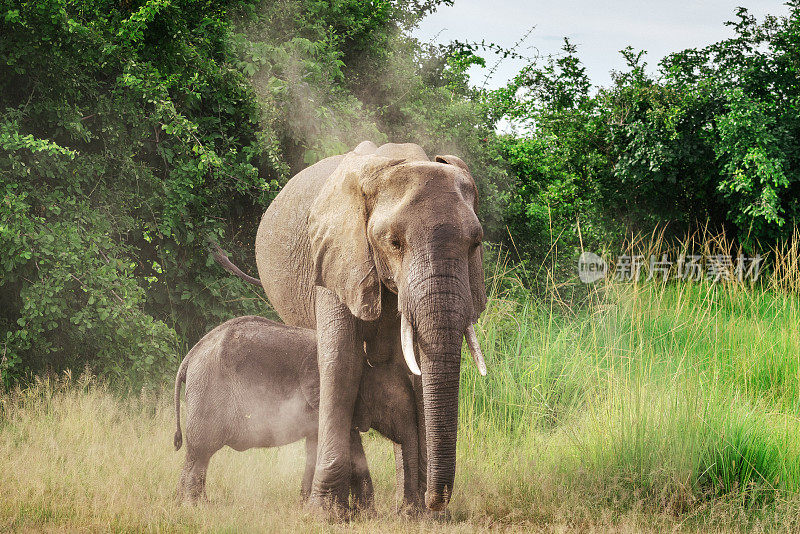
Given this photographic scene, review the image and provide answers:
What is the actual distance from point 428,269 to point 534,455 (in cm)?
288

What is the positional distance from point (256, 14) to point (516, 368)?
18.7 feet

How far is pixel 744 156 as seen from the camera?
44.2 feet

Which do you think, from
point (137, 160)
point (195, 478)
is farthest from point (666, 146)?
point (195, 478)

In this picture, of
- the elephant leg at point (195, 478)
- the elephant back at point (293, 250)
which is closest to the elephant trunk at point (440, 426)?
the elephant back at point (293, 250)

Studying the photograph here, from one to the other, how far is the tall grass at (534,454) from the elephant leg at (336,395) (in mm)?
230

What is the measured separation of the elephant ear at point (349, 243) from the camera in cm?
444

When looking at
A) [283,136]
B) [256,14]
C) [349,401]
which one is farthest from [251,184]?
[349,401]

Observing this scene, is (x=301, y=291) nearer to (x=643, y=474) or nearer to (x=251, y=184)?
(x=643, y=474)

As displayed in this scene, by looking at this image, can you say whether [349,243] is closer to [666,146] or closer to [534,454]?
[534,454]

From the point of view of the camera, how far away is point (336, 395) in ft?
15.5

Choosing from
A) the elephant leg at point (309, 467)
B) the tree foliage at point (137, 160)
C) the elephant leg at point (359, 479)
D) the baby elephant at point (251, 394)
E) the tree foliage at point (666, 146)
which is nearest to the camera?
the elephant leg at point (359, 479)

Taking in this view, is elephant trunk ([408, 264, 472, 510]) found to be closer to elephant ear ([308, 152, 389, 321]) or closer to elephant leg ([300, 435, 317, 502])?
elephant ear ([308, 152, 389, 321])

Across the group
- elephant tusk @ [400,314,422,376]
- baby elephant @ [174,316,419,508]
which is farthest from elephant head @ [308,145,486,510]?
baby elephant @ [174,316,419,508]

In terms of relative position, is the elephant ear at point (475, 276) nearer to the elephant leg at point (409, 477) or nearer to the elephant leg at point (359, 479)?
the elephant leg at point (409, 477)
